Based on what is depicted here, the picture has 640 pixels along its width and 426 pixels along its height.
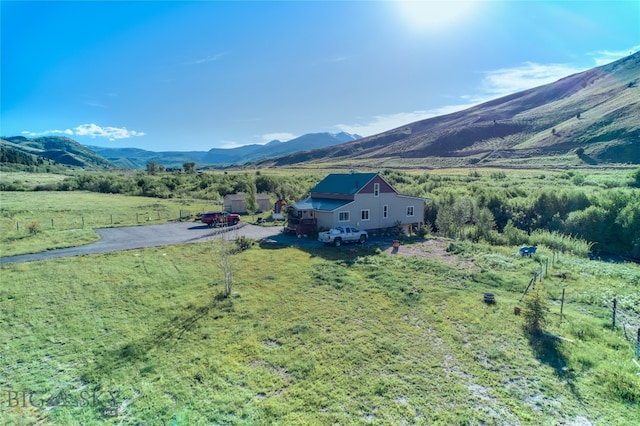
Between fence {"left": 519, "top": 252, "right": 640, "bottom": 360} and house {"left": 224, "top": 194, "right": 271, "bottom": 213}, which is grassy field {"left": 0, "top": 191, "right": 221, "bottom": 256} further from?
fence {"left": 519, "top": 252, "right": 640, "bottom": 360}

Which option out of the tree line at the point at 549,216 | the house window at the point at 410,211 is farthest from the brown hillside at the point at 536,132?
the house window at the point at 410,211

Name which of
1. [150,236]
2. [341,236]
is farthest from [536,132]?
[150,236]

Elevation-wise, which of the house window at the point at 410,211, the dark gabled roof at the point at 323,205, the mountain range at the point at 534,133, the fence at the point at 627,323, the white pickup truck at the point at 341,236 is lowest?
the fence at the point at 627,323

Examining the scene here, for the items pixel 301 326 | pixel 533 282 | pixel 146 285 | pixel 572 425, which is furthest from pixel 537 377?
pixel 146 285

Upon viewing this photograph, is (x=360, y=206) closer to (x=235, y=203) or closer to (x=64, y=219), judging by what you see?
(x=235, y=203)

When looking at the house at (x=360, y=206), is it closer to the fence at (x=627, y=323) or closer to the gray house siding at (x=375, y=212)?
the gray house siding at (x=375, y=212)

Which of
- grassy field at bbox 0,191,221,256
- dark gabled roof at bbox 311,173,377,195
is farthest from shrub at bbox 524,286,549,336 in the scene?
grassy field at bbox 0,191,221,256
